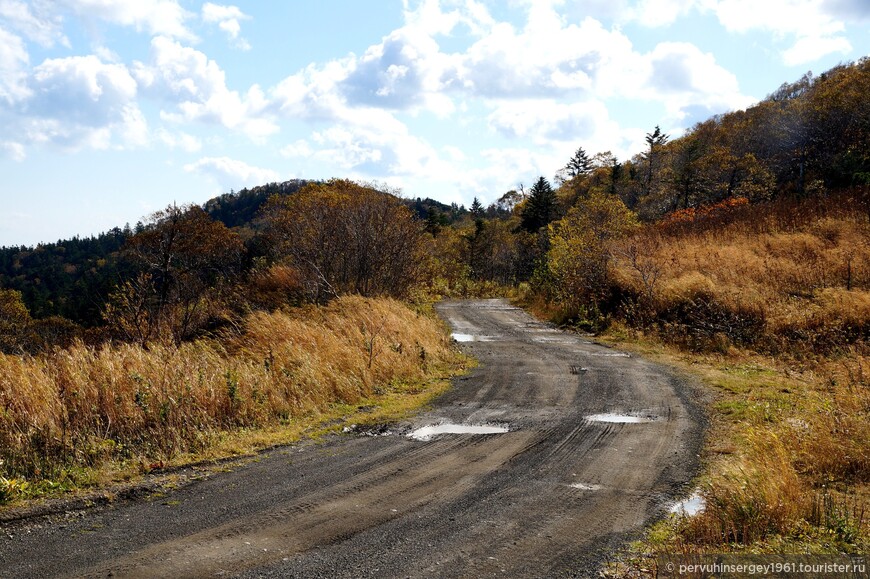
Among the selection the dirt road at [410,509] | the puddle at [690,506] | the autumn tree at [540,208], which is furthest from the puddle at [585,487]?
the autumn tree at [540,208]

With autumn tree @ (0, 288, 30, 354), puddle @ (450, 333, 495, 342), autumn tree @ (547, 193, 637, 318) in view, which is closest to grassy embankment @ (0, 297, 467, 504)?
puddle @ (450, 333, 495, 342)

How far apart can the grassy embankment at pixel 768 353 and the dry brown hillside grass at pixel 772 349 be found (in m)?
0.02

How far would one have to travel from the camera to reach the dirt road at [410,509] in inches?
157

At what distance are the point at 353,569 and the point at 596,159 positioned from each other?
80.8 meters

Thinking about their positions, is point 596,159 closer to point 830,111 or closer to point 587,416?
point 830,111

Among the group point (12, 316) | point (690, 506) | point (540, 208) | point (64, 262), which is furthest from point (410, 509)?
point (64, 262)

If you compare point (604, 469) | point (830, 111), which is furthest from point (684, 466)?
point (830, 111)

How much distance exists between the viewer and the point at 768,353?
1361cm

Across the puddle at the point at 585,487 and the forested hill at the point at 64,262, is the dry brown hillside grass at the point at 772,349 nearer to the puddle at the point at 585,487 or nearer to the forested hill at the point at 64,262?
the puddle at the point at 585,487

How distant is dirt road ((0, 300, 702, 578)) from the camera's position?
400 cm

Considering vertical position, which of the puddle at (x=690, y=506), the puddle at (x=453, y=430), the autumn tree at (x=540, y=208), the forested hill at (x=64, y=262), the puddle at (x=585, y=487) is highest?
the forested hill at (x=64, y=262)

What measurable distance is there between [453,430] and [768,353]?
9.72 metres

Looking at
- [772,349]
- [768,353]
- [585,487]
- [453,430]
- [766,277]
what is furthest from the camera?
[766,277]

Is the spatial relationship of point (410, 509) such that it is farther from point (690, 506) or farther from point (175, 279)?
point (175, 279)
